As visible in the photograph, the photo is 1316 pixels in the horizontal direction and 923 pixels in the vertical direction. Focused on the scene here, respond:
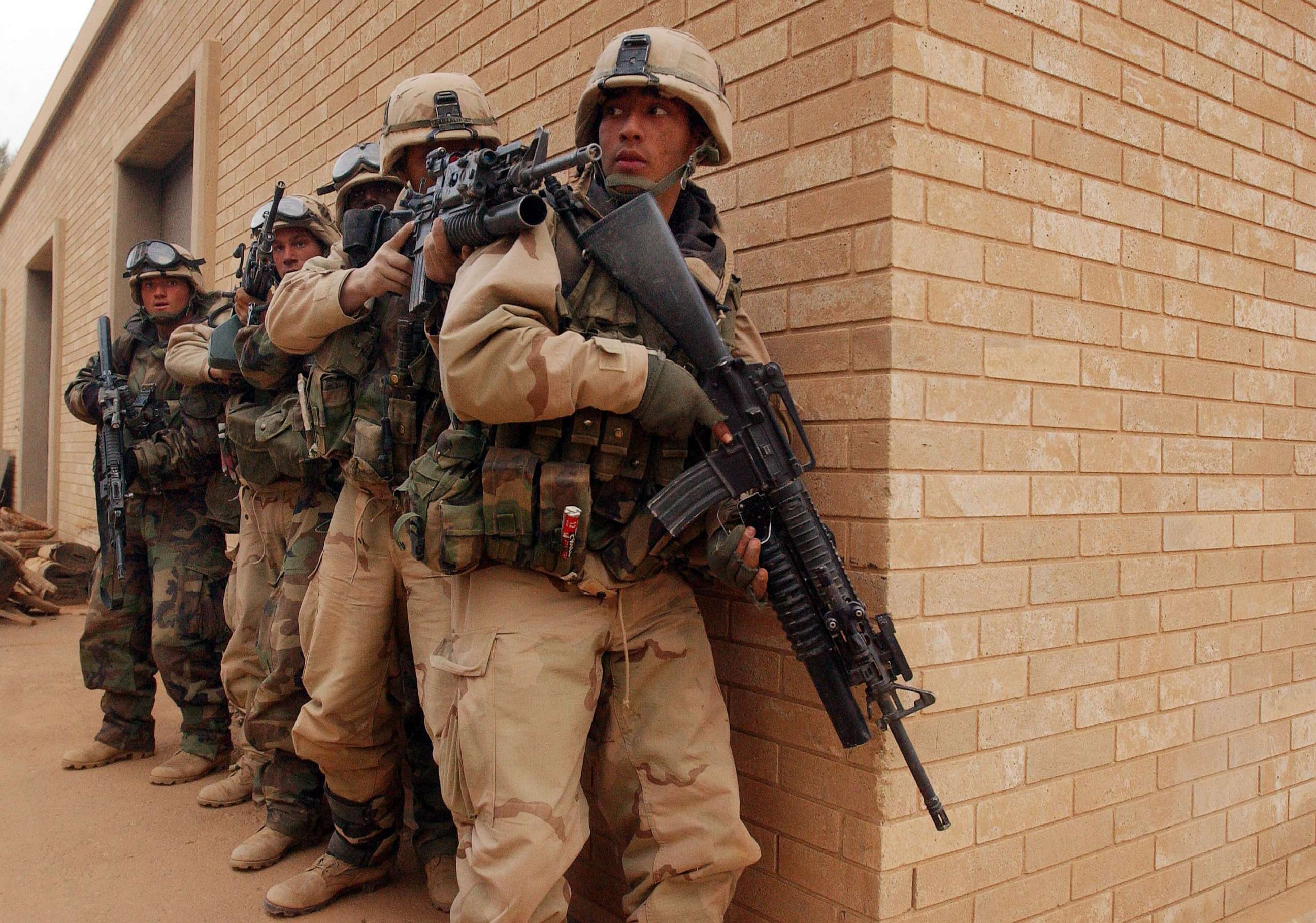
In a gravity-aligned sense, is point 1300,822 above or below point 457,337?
below

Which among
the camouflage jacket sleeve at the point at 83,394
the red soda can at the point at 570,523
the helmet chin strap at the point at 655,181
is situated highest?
the helmet chin strap at the point at 655,181

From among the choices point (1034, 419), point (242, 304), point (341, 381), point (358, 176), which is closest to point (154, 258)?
point (242, 304)

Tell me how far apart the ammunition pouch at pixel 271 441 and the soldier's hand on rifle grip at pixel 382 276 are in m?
0.59

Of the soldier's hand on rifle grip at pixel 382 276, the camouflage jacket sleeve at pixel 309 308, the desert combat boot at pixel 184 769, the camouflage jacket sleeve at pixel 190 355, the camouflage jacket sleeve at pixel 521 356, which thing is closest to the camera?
the camouflage jacket sleeve at pixel 521 356

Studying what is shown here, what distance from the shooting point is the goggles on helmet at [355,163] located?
11.4 ft

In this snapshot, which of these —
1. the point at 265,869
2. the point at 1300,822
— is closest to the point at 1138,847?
the point at 1300,822

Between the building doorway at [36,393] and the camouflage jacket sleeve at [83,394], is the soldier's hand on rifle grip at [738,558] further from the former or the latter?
the building doorway at [36,393]

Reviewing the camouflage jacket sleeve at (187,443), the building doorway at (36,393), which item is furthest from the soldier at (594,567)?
the building doorway at (36,393)

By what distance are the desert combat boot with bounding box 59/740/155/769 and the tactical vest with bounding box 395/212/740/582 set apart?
3.23 metres

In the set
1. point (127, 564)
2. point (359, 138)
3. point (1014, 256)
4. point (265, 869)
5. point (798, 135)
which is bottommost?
point (265, 869)

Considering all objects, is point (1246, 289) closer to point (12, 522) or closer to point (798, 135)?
point (798, 135)

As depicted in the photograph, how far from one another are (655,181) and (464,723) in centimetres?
132

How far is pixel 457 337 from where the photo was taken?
211 cm

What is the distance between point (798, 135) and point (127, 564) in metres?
3.80
